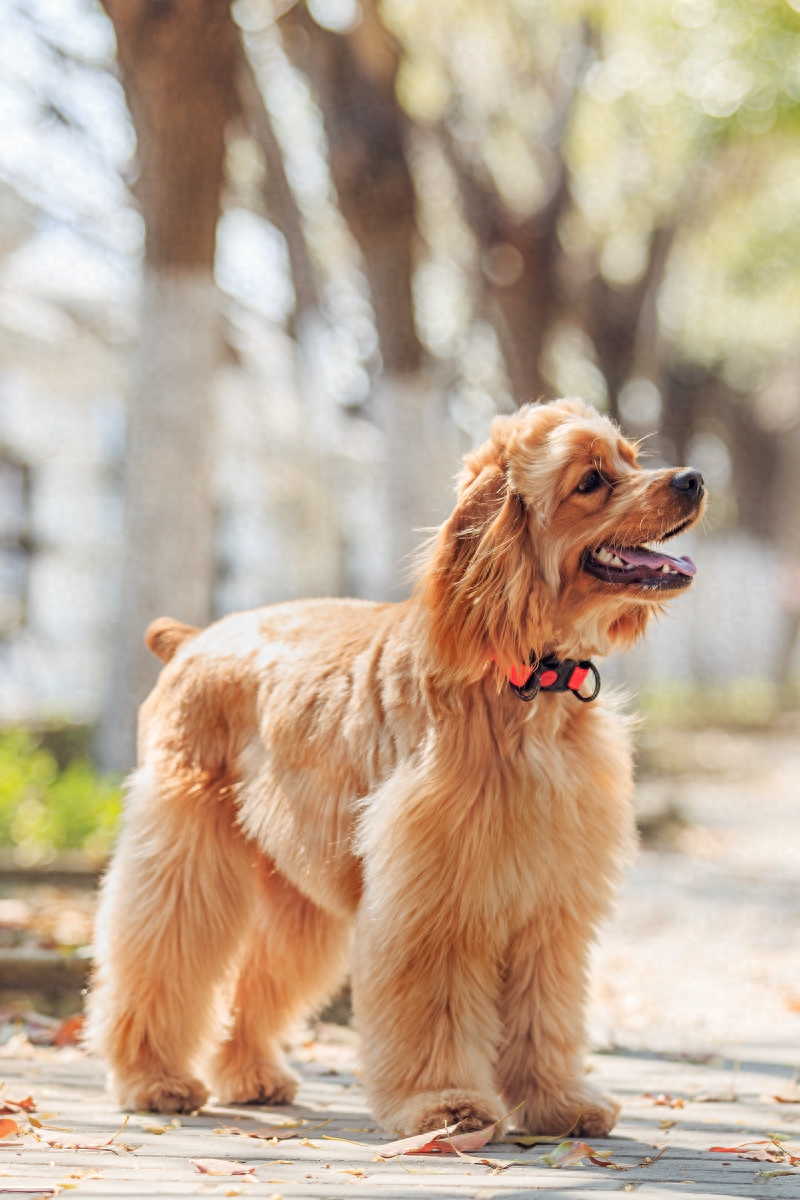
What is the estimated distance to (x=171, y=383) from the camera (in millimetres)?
8008

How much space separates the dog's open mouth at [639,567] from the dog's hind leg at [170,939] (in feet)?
4.97

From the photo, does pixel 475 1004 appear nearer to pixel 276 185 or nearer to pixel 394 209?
pixel 394 209

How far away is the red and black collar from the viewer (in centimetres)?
377

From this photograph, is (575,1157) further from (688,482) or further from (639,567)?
(688,482)

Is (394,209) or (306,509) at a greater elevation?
(394,209)

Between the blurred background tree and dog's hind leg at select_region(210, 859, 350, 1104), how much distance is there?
192cm

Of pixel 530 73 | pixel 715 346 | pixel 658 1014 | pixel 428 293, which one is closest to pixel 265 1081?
pixel 658 1014

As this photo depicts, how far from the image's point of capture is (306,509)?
2127 centimetres

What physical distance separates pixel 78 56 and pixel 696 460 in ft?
79.7

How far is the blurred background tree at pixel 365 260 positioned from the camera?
798 cm

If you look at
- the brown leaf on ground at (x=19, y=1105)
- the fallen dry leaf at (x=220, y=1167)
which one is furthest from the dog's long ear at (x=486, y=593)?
the brown leaf on ground at (x=19, y=1105)

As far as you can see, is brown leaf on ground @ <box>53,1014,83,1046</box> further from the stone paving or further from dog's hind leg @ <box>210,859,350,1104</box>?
dog's hind leg @ <box>210,859,350,1104</box>

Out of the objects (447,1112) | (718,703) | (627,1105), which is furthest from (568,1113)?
(718,703)

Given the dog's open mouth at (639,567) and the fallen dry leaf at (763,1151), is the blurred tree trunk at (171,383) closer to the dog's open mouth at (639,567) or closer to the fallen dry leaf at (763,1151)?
the dog's open mouth at (639,567)
